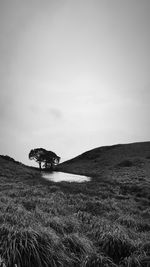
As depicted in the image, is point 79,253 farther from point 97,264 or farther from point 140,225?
point 140,225

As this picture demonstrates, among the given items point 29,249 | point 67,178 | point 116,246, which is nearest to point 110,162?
point 67,178

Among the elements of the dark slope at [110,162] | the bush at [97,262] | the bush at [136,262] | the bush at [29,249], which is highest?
the dark slope at [110,162]

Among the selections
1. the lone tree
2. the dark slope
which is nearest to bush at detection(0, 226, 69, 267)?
the dark slope

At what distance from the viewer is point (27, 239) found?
4.86 meters

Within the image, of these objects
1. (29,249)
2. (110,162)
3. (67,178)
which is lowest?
(29,249)

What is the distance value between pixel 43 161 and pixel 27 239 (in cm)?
8439

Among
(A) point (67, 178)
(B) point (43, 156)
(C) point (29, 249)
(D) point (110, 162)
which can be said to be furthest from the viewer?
(B) point (43, 156)

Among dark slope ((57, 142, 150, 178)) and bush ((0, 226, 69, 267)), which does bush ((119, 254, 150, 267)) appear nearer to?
bush ((0, 226, 69, 267))

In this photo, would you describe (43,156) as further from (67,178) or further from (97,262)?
(97,262)

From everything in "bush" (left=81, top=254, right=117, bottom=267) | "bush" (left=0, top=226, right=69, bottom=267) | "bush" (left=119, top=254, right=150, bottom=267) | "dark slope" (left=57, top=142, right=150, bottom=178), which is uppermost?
"dark slope" (left=57, top=142, right=150, bottom=178)

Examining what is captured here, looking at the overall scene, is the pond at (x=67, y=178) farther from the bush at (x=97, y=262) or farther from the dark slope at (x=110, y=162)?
the bush at (x=97, y=262)

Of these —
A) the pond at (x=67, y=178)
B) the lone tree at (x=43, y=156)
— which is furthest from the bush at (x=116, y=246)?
the lone tree at (x=43, y=156)

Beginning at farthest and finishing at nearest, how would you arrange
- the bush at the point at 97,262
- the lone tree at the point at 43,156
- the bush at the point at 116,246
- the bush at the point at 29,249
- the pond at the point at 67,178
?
1. the lone tree at the point at 43,156
2. the pond at the point at 67,178
3. the bush at the point at 116,246
4. the bush at the point at 97,262
5. the bush at the point at 29,249

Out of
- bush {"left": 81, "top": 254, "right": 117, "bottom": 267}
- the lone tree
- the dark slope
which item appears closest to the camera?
bush {"left": 81, "top": 254, "right": 117, "bottom": 267}
